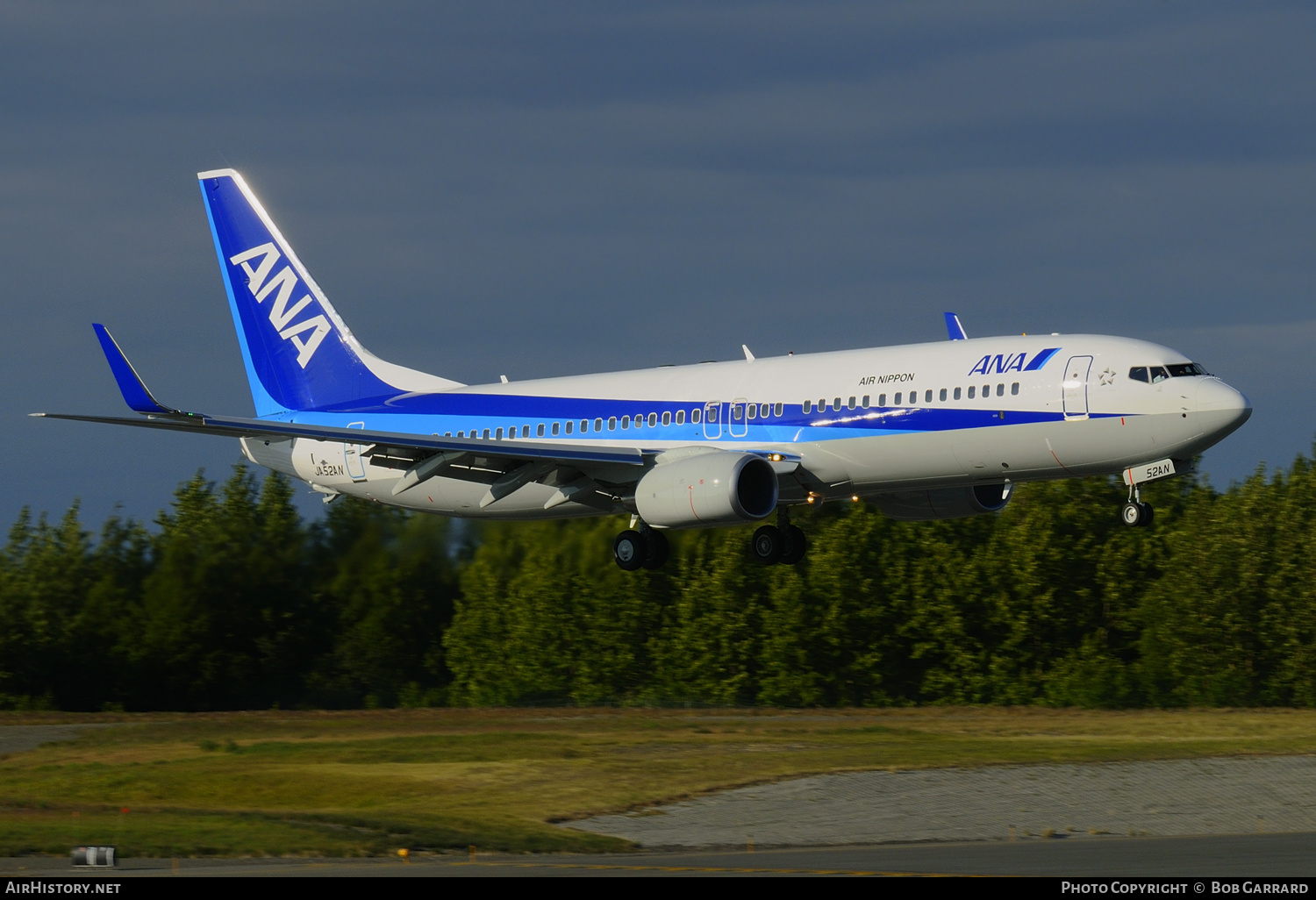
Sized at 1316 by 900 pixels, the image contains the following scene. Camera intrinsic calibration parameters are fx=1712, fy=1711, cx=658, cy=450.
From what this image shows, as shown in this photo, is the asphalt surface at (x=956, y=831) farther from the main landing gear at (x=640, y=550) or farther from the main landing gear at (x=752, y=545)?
the main landing gear at (x=640, y=550)

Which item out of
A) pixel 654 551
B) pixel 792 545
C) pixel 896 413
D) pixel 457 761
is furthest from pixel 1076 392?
pixel 457 761

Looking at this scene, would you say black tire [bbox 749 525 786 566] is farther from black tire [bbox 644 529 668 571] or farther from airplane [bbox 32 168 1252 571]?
black tire [bbox 644 529 668 571]

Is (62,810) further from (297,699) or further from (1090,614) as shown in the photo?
(1090,614)

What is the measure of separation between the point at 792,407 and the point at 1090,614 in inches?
2236

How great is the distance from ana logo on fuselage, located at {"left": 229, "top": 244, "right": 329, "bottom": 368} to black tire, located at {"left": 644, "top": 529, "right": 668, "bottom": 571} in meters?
13.4

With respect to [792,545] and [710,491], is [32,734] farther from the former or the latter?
[710,491]

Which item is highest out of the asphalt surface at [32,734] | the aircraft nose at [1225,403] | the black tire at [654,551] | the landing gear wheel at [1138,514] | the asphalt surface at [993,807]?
the aircraft nose at [1225,403]

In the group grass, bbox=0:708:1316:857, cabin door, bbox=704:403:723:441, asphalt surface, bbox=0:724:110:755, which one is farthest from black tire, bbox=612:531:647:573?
asphalt surface, bbox=0:724:110:755

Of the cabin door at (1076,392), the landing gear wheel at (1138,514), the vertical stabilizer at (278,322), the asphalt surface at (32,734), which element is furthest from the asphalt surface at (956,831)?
the vertical stabilizer at (278,322)

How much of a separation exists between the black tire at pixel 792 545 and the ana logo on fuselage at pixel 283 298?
52.3 feet

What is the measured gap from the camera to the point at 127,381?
127ft

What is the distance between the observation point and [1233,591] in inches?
3270

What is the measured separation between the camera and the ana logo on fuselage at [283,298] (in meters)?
50.1
